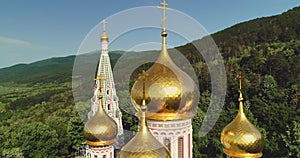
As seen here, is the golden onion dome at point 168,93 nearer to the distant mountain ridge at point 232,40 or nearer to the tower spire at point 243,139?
the tower spire at point 243,139

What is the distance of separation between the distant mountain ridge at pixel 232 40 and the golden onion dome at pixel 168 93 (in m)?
10.0

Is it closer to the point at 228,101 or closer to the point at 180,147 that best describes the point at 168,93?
the point at 180,147

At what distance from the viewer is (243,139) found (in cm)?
758

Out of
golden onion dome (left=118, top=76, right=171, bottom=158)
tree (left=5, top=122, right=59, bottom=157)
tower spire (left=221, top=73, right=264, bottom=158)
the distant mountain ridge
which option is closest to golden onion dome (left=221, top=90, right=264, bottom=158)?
tower spire (left=221, top=73, right=264, bottom=158)

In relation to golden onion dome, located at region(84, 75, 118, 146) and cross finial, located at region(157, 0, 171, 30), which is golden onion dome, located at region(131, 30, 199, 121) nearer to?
Result: cross finial, located at region(157, 0, 171, 30)

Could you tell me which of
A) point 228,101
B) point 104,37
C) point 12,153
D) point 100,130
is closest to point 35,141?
point 12,153

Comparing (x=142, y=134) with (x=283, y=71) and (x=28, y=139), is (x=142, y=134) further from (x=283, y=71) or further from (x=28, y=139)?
(x=283, y=71)

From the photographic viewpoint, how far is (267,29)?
3322 centimetres

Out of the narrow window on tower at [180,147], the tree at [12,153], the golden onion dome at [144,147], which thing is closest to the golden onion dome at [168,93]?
the narrow window on tower at [180,147]

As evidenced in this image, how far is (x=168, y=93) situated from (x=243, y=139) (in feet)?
7.18

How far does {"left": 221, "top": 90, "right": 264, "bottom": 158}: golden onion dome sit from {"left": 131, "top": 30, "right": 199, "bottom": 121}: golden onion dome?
4.30 feet

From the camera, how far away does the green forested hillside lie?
17656 mm

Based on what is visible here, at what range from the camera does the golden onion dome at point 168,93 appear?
705cm

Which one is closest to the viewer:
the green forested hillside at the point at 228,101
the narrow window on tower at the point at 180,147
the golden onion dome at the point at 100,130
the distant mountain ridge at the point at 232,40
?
the narrow window on tower at the point at 180,147
